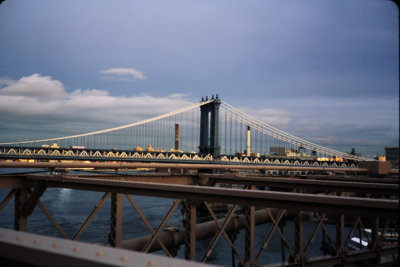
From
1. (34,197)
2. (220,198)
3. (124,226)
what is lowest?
(124,226)

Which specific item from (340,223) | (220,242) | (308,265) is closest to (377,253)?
(340,223)

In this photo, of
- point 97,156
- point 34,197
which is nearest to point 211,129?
point 97,156

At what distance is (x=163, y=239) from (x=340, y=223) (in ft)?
18.2

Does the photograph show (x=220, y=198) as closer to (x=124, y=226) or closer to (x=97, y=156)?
(x=124, y=226)

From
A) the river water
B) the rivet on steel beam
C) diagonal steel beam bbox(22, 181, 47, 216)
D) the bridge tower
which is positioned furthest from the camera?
the bridge tower

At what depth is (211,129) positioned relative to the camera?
67375mm

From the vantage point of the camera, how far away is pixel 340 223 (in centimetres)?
985

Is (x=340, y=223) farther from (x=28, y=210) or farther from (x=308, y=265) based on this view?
(x=28, y=210)

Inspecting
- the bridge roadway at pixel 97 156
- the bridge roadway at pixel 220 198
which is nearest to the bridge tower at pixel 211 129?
the bridge roadway at pixel 97 156

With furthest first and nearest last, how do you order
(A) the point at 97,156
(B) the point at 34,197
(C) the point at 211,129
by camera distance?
(C) the point at 211,129
(A) the point at 97,156
(B) the point at 34,197

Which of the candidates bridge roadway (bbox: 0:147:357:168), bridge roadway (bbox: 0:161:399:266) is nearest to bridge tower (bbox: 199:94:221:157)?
bridge roadway (bbox: 0:147:357:168)

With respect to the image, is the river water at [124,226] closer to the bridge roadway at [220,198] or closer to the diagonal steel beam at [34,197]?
the bridge roadway at [220,198]

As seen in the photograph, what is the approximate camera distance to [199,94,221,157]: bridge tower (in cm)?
6220

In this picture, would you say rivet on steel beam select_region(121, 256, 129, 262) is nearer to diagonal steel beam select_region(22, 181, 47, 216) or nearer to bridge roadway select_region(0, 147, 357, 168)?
diagonal steel beam select_region(22, 181, 47, 216)
